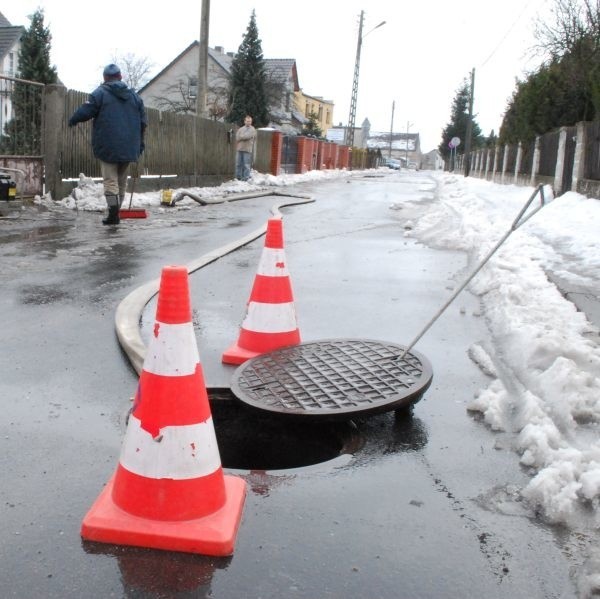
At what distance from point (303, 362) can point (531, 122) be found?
73.9 ft

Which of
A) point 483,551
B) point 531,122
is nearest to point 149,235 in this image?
point 483,551

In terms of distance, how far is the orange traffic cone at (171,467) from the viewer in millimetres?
2006

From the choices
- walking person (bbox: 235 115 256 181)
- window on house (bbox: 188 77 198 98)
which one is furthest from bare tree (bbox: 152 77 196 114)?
walking person (bbox: 235 115 256 181)

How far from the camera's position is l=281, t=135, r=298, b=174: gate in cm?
3081

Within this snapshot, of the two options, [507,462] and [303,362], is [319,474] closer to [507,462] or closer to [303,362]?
[507,462]

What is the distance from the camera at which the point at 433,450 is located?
2.77 m

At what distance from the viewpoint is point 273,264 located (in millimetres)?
3924

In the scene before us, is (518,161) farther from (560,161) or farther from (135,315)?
(135,315)

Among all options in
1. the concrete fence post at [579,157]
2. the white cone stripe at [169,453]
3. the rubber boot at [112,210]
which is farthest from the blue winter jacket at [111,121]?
the concrete fence post at [579,157]

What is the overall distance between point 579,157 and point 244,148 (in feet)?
33.1

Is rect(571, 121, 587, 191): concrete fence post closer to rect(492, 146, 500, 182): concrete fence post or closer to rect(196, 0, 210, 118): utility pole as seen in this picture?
rect(196, 0, 210, 118): utility pole

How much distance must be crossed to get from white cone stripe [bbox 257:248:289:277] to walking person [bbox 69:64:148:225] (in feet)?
21.0

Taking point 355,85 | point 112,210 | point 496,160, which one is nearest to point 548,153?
point 496,160

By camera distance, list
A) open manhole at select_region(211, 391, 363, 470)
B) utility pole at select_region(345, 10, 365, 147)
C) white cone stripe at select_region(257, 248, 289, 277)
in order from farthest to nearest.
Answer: utility pole at select_region(345, 10, 365, 147) → white cone stripe at select_region(257, 248, 289, 277) → open manhole at select_region(211, 391, 363, 470)
